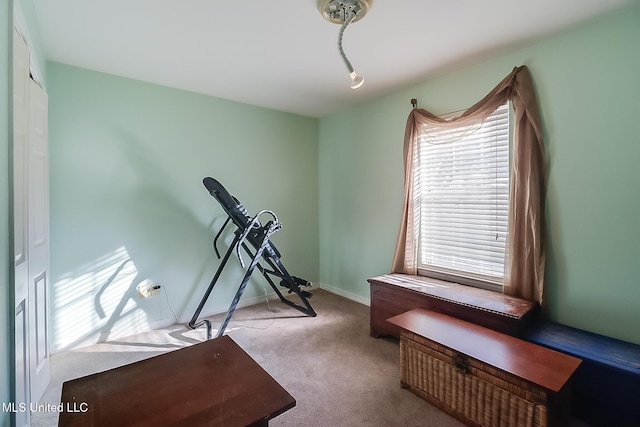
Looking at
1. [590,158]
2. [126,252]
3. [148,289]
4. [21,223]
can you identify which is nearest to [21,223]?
[21,223]

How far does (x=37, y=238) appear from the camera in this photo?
1837mm

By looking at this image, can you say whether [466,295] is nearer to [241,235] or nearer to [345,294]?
[345,294]

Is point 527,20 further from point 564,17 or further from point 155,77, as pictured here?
point 155,77

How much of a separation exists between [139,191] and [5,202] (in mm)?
1644

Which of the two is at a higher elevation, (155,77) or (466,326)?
(155,77)

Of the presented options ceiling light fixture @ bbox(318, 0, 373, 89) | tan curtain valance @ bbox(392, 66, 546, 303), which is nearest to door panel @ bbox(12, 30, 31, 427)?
ceiling light fixture @ bbox(318, 0, 373, 89)

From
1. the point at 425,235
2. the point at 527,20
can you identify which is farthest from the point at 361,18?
the point at 425,235

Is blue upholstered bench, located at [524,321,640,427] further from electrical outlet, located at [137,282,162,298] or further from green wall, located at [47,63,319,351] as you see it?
electrical outlet, located at [137,282,162,298]

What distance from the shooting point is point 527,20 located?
1923mm

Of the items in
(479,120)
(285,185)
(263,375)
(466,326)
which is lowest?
(466,326)

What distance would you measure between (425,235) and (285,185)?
193cm

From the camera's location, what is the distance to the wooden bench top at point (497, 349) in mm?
1446

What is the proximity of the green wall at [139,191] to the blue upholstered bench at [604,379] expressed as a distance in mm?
3040

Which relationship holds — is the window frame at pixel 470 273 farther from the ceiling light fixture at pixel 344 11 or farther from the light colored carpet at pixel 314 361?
the ceiling light fixture at pixel 344 11
